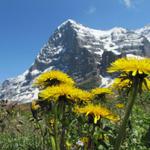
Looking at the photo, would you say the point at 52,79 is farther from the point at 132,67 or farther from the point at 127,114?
the point at 127,114

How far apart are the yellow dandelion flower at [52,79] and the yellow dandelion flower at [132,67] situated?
6.05 feet

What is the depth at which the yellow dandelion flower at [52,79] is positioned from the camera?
6.96 metres

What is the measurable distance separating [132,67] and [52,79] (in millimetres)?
2316

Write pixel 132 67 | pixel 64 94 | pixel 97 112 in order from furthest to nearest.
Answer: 1. pixel 64 94
2. pixel 97 112
3. pixel 132 67

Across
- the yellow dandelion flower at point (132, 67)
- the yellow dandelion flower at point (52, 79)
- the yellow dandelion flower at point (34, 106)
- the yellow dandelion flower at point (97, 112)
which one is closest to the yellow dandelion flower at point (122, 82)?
the yellow dandelion flower at point (132, 67)

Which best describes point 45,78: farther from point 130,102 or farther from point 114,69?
point 130,102

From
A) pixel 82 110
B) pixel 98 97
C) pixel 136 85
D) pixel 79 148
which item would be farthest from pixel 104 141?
pixel 136 85

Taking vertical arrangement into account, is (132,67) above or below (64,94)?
below

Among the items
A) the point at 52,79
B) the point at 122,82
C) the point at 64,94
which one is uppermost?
the point at 52,79

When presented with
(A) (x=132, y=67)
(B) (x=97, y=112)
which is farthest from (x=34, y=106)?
(A) (x=132, y=67)

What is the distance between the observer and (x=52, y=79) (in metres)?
7.01

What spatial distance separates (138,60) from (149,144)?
13.7ft

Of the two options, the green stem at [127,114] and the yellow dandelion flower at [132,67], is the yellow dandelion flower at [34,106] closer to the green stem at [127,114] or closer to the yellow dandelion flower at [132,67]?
the yellow dandelion flower at [132,67]

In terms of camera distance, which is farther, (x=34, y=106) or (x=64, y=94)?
(x=34, y=106)
